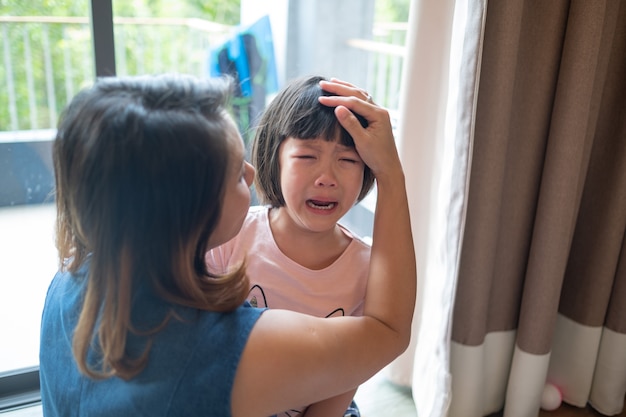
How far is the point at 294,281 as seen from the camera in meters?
1.10

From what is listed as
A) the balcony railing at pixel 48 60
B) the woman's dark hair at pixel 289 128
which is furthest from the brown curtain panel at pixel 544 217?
the balcony railing at pixel 48 60

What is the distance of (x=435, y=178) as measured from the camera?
1593mm

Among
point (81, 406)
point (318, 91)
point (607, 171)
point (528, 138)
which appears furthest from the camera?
point (607, 171)

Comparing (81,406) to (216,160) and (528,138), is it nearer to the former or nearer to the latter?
(216,160)

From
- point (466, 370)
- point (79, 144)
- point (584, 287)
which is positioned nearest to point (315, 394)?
point (79, 144)

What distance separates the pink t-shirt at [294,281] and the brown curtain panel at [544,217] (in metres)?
0.55

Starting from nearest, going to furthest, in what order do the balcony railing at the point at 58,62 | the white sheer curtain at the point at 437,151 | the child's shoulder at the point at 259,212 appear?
the child's shoulder at the point at 259,212 → the white sheer curtain at the point at 437,151 → the balcony railing at the point at 58,62

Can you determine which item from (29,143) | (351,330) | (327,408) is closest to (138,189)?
(351,330)

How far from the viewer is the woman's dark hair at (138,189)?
647 mm

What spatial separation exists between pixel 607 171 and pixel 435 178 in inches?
20.7

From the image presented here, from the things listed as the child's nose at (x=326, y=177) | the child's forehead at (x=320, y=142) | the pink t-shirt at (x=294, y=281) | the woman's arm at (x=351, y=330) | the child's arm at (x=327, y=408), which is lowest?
the child's arm at (x=327, y=408)

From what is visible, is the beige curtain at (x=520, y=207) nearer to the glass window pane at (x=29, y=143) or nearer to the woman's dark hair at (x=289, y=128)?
the woman's dark hair at (x=289, y=128)

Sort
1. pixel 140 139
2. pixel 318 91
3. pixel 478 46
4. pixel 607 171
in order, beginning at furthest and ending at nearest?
pixel 607 171 → pixel 478 46 → pixel 318 91 → pixel 140 139

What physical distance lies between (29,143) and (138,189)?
1997 millimetres
